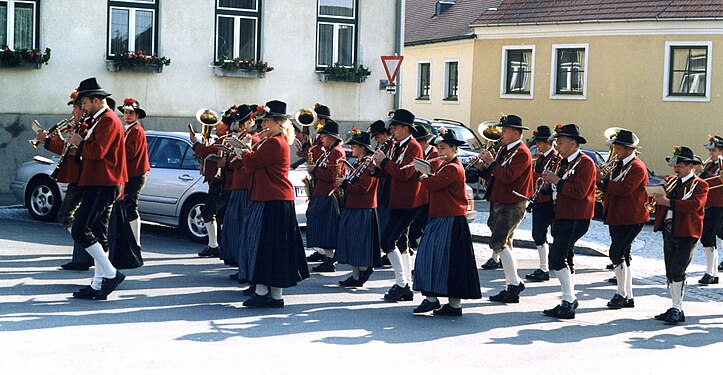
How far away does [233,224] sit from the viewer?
468 inches

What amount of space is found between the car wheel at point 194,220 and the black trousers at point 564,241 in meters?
5.89

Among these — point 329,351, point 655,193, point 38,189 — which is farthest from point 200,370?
point 38,189

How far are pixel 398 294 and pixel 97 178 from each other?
3.19m

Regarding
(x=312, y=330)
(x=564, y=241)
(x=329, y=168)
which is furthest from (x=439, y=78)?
(x=312, y=330)

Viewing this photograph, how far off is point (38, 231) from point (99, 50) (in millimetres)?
6551

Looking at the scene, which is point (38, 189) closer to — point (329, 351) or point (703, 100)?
point (329, 351)

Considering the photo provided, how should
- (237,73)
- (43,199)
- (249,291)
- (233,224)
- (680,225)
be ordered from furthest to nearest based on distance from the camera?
(237,73), (43,199), (233,224), (249,291), (680,225)

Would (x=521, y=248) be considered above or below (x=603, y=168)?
below

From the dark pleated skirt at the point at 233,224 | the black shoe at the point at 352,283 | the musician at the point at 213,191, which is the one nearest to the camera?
the dark pleated skirt at the point at 233,224

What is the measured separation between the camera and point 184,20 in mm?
21812

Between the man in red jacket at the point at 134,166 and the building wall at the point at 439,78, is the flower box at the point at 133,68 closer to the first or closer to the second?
the man in red jacket at the point at 134,166

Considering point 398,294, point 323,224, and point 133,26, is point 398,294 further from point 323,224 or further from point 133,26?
point 133,26

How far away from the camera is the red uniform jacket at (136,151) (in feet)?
39.2

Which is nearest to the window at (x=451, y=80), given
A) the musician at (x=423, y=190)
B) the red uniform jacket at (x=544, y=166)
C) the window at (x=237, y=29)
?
the window at (x=237, y=29)
